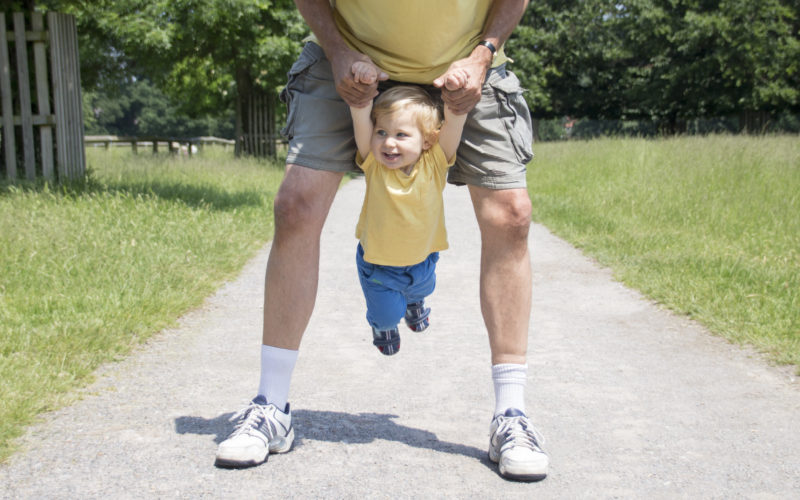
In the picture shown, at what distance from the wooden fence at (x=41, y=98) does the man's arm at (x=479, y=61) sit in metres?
7.39

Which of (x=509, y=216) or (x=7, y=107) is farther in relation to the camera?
(x=7, y=107)

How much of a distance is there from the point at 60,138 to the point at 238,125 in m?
13.7

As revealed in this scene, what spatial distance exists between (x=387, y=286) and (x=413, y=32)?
92 cm

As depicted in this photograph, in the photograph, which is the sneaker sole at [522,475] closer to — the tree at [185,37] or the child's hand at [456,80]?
the child's hand at [456,80]

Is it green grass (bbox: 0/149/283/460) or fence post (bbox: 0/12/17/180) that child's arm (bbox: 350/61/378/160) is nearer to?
green grass (bbox: 0/149/283/460)

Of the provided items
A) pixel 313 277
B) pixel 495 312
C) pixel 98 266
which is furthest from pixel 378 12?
pixel 98 266

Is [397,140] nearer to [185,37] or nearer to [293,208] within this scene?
[293,208]

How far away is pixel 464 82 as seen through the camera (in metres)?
2.53

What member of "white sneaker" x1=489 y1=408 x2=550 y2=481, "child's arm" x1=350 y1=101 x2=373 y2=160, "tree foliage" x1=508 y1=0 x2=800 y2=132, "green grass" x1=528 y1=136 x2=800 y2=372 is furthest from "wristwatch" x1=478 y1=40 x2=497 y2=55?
"tree foliage" x1=508 y1=0 x2=800 y2=132

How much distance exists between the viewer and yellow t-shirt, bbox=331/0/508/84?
106 inches

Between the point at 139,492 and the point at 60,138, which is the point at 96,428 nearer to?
the point at 139,492

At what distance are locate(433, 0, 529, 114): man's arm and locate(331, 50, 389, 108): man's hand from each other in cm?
20

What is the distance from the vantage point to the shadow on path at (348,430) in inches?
106

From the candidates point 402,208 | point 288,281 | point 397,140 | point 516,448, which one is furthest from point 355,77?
point 516,448
